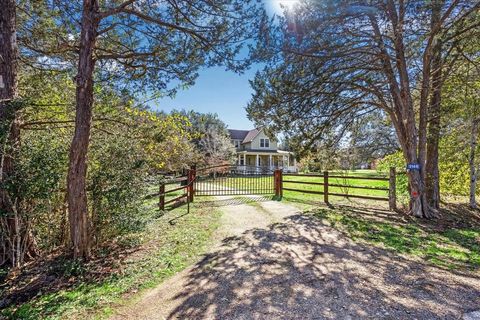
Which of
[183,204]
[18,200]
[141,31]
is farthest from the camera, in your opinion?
[183,204]

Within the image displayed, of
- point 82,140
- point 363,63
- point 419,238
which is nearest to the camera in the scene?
point 82,140

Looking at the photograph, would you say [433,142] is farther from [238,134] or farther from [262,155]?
[238,134]

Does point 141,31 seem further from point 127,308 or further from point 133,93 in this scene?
point 127,308

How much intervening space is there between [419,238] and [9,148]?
299 inches

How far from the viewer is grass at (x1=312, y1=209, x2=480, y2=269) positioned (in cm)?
410

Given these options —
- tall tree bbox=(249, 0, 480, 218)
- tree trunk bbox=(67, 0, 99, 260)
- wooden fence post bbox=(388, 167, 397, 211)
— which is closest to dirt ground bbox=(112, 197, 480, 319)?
tree trunk bbox=(67, 0, 99, 260)

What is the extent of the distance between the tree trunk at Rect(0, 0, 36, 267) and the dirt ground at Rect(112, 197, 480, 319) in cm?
231

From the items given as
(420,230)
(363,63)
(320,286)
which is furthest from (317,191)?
(320,286)

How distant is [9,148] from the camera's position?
11.9ft

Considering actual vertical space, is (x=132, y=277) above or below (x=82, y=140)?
below

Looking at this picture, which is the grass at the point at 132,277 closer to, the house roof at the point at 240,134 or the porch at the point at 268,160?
the porch at the point at 268,160

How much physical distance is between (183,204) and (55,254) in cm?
505

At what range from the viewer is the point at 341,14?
5.73 meters

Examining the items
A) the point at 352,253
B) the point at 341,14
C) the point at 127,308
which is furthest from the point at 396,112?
the point at 127,308
